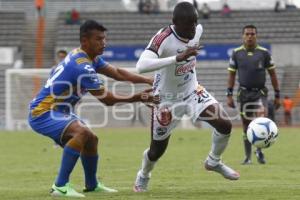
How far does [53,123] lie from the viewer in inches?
385

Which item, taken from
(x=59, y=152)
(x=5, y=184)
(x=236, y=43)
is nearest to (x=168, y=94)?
(x=5, y=184)

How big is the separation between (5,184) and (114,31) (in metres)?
36.3

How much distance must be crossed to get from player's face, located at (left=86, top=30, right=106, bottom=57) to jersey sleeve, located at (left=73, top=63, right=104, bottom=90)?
Result: 28cm

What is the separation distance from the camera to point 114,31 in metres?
47.7

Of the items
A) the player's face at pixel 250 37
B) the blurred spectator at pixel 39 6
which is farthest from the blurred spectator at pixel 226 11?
the player's face at pixel 250 37

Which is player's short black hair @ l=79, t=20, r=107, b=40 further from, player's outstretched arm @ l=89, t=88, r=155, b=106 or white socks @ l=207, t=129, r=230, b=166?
white socks @ l=207, t=129, r=230, b=166

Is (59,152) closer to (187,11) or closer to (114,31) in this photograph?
(187,11)

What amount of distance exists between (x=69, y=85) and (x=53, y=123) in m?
0.52

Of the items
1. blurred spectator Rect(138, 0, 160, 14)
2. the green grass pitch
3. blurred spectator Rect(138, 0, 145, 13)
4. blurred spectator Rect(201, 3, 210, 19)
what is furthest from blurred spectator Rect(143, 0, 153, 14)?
the green grass pitch

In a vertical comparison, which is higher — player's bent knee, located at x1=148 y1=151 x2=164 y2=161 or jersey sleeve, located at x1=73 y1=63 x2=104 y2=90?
jersey sleeve, located at x1=73 y1=63 x2=104 y2=90

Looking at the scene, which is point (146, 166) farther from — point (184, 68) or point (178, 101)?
point (184, 68)

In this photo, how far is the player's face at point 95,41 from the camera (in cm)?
977

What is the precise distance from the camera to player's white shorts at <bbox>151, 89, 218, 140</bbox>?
34.1 feet

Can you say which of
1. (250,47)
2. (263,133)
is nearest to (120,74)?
(263,133)
